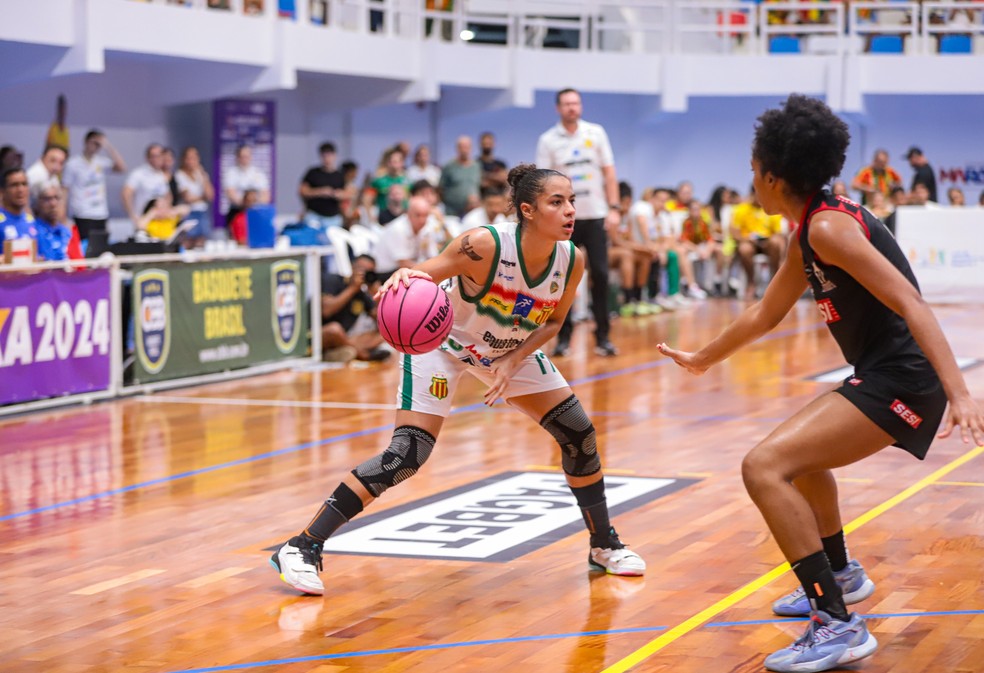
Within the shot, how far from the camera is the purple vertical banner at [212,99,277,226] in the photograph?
18328 mm

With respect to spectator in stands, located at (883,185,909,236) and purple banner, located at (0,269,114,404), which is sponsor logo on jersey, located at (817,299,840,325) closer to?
purple banner, located at (0,269,114,404)

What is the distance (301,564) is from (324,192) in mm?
11892

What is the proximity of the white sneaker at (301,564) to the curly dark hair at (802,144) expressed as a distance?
7.49ft

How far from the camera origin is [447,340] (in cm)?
568

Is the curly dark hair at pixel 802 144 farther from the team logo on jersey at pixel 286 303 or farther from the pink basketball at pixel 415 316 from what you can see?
the team logo on jersey at pixel 286 303

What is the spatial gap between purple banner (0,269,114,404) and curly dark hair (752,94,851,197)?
22.0 feet

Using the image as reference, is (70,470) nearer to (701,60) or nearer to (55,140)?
(55,140)

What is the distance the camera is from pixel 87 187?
14.6 m

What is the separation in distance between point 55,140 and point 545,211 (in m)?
11.1

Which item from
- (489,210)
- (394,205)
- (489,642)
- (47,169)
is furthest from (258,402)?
(489,642)

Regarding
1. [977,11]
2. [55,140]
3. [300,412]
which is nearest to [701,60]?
[977,11]

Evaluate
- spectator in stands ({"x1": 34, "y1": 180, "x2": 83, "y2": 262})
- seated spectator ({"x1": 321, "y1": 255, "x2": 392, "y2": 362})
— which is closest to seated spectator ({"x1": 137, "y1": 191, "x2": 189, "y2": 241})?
seated spectator ({"x1": 321, "y1": 255, "x2": 392, "y2": 362})

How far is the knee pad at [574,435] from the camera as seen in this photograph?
5.68 meters

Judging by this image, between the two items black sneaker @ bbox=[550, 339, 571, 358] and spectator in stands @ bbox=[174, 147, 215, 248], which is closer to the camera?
black sneaker @ bbox=[550, 339, 571, 358]
